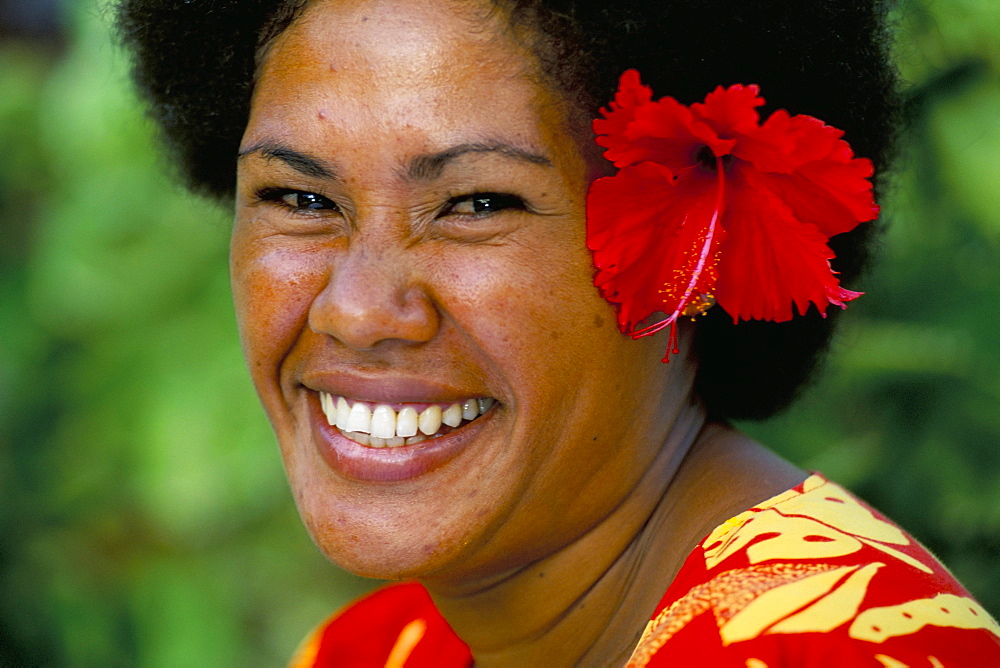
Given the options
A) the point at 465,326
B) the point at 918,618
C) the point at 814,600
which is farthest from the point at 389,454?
the point at 918,618

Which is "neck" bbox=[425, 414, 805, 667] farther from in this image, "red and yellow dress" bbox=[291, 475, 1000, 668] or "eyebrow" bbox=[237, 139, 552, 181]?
"eyebrow" bbox=[237, 139, 552, 181]

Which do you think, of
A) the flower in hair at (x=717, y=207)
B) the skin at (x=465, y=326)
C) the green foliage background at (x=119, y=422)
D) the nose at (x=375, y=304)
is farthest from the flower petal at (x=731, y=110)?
the green foliage background at (x=119, y=422)

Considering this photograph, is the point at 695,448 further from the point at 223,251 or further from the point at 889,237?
the point at 223,251

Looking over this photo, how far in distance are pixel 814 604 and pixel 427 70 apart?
0.96 metres

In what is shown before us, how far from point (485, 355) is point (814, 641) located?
2.19 ft

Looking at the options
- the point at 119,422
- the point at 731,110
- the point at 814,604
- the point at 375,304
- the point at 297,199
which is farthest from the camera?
the point at 119,422

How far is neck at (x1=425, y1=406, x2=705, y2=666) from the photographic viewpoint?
1.97 metres

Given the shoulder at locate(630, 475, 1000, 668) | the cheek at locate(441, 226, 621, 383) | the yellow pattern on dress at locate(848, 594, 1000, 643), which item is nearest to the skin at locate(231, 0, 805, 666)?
the cheek at locate(441, 226, 621, 383)

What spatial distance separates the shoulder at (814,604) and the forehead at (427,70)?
720 millimetres

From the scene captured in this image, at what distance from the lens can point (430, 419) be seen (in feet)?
6.15

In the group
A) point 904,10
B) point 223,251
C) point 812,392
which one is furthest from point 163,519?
point 904,10

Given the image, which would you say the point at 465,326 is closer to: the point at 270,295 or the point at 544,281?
the point at 544,281

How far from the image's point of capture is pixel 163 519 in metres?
4.28

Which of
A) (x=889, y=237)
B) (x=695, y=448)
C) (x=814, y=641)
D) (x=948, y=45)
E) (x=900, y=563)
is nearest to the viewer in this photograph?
(x=814, y=641)
